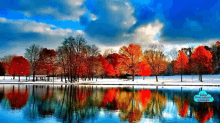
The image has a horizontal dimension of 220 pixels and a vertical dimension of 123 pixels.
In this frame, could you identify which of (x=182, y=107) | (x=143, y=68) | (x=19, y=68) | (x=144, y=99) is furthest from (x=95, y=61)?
(x=182, y=107)

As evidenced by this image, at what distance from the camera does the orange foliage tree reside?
2918 inches

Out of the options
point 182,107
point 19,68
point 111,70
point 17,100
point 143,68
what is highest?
point 19,68

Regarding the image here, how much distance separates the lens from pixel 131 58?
74.9 metres

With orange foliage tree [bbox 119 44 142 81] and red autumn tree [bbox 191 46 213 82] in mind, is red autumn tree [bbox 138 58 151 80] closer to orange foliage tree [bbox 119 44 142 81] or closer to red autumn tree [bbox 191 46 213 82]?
orange foliage tree [bbox 119 44 142 81]

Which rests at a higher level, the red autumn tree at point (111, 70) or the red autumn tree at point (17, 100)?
the red autumn tree at point (111, 70)

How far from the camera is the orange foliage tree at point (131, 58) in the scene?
7412cm

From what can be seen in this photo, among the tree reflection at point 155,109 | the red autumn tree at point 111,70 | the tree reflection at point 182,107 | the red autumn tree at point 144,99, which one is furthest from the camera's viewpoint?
the red autumn tree at point 111,70

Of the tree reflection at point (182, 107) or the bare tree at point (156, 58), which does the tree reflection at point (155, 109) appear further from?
the bare tree at point (156, 58)

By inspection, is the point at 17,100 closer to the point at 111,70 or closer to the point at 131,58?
the point at 131,58

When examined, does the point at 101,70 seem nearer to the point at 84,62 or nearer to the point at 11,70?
the point at 84,62

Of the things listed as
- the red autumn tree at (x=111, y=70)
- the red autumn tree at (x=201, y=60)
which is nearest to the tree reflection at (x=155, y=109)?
the red autumn tree at (x=201, y=60)

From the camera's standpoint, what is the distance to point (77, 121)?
16.0 m

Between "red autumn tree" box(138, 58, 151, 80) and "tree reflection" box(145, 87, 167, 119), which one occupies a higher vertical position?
"red autumn tree" box(138, 58, 151, 80)

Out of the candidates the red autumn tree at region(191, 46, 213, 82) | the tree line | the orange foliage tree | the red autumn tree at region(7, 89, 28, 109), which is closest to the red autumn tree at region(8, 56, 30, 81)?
the tree line
